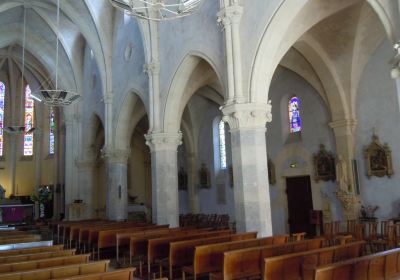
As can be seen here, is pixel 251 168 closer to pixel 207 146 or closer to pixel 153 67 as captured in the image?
pixel 153 67

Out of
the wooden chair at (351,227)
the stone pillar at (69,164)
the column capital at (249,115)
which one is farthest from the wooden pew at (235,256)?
the stone pillar at (69,164)

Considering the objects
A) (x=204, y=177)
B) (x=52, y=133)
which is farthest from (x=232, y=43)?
(x=52, y=133)

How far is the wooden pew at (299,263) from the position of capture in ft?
17.2

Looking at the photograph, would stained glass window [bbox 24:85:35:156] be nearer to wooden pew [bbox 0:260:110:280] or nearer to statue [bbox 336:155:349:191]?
statue [bbox 336:155:349:191]

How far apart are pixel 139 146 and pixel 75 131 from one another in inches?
224

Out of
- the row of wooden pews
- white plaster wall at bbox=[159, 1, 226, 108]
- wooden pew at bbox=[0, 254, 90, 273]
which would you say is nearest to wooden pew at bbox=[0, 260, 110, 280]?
the row of wooden pews

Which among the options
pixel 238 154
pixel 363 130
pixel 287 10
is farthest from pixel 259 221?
pixel 363 130

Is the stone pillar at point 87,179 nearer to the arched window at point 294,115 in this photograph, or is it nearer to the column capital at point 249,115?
the arched window at point 294,115

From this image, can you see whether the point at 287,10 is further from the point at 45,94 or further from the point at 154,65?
the point at 45,94

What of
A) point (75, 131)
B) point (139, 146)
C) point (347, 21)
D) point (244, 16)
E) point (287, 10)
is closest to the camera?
point (287, 10)

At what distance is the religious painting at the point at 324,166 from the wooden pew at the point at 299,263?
976cm

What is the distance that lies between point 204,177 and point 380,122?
1152cm

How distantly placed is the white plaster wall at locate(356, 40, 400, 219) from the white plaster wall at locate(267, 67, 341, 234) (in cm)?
143

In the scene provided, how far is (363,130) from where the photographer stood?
14.6 meters
